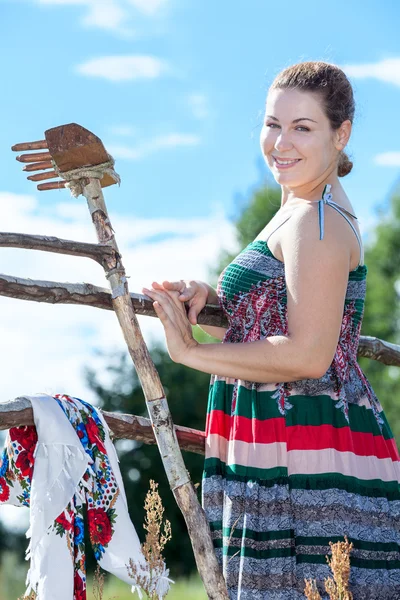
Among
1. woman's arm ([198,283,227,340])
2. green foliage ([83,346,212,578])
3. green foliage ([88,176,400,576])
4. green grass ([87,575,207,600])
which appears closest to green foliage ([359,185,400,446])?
green foliage ([88,176,400,576])

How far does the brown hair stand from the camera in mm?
2449

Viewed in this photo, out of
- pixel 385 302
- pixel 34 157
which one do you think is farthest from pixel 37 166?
pixel 385 302

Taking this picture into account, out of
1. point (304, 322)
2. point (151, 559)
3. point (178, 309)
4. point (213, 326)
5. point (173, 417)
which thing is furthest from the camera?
point (173, 417)

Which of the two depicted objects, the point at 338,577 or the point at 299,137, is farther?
the point at 299,137

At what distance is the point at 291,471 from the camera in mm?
2283

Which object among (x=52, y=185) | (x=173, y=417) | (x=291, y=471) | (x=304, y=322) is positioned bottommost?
(x=291, y=471)

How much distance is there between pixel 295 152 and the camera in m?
2.45

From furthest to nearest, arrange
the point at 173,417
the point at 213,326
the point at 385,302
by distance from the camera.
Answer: the point at 385,302 < the point at 173,417 < the point at 213,326

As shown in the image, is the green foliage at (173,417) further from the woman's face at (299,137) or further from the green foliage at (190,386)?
the woman's face at (299,137)

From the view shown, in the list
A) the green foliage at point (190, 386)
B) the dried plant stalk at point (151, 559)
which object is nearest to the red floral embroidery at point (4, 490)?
the dried plant stalk at point (151, 559)

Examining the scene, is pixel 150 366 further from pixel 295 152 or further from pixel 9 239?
pixel 295 152

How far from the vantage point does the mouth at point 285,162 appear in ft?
8.09

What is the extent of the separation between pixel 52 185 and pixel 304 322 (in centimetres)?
89

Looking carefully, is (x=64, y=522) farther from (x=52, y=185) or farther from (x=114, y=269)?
(x=52, y=185)
